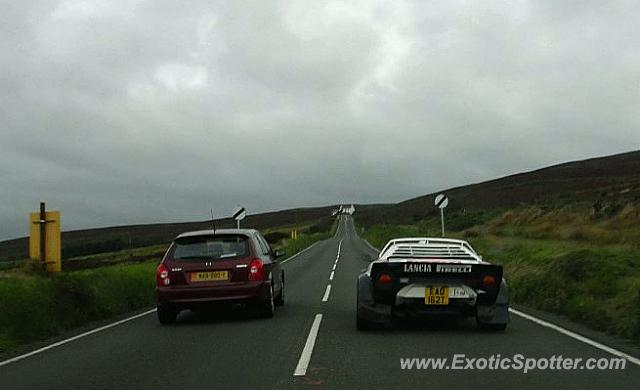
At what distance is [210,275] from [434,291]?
14.0 ft

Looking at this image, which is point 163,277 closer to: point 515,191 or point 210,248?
point 210,248

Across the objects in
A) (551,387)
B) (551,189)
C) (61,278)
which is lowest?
(551,387)

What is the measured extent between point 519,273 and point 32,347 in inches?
→ 483

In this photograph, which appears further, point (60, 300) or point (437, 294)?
point (60, 300)

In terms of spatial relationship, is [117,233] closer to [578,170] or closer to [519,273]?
[578,170]

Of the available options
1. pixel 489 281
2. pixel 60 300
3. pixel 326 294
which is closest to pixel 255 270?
pixel 60 300

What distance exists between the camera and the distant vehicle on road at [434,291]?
11078mm

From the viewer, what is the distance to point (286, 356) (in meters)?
9.56

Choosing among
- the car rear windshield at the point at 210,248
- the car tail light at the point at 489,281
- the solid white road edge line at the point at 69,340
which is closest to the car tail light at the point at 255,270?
the car rear windshield at the point at 210,248

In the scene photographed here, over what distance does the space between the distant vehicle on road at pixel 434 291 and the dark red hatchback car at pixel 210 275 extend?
9.05 ft

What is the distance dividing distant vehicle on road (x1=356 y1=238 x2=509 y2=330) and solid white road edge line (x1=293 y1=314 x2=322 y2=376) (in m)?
0.81

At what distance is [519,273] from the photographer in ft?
64.0

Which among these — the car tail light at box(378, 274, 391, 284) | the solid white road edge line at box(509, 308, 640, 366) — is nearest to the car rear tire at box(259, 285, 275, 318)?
the car tail light at box(378, 274, 391, 284)

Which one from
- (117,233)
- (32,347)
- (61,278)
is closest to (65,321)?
(61,278)
